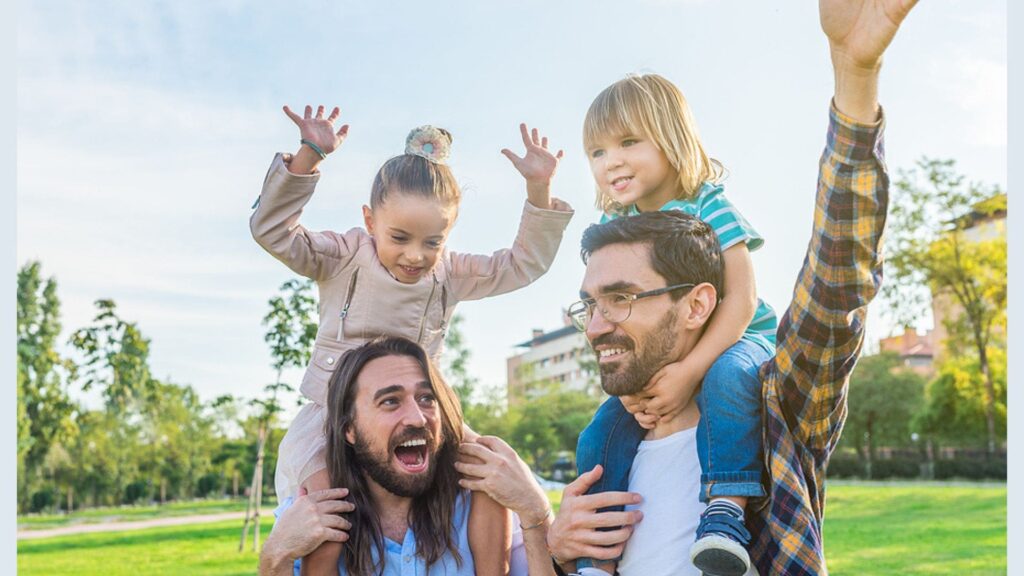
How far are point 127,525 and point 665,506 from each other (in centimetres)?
2635

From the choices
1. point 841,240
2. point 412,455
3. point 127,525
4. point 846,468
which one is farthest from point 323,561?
point 846,468

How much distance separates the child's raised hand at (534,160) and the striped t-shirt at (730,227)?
668 mm

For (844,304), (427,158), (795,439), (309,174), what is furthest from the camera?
(427,158)

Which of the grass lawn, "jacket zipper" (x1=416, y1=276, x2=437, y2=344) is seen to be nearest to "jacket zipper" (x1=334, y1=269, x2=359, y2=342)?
"jacket zipper" (x1=416, y1=276, x2=437, y2=344)

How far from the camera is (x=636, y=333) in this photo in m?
2.53

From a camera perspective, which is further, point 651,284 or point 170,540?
point 170,540

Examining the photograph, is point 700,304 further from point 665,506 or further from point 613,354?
point 665,506

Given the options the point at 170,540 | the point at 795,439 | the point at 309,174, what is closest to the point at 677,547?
the point at 795,439

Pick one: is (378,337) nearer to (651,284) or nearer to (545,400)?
(651,284)

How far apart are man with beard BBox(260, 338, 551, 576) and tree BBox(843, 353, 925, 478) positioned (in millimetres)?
32583

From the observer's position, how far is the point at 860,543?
48.0 ft

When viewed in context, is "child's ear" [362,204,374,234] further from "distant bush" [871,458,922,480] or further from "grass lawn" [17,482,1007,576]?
"distant bush" [871,458,922,480]

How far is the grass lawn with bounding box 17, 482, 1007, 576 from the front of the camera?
1288 centimetres

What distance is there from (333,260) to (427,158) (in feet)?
1.65
